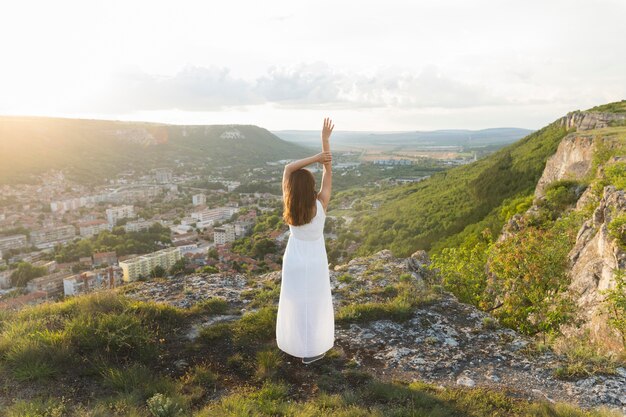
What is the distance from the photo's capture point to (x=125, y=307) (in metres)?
5.03

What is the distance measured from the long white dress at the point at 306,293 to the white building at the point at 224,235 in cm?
4558

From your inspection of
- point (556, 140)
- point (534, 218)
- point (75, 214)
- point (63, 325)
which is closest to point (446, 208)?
point (556, 140)

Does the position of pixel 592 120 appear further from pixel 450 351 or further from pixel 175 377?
pixel 175 377

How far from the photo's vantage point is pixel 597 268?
6566 millimetres

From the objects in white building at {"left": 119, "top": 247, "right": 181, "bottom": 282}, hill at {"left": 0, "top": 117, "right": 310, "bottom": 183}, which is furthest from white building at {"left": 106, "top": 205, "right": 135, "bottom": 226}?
white building at {"left": 119, "top": 247, "right": 181, "bottom": 282}

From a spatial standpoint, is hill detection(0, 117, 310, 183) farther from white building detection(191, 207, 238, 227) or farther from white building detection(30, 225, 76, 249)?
Answer: white building detection(191, 207, 238, 227)

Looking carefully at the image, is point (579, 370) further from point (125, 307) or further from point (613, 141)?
point (613, 141)

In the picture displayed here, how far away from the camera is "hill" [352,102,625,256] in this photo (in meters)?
25.0

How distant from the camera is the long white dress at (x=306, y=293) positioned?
378cm

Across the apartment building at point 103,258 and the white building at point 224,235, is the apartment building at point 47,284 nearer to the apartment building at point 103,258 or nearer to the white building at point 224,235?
the apartment building at point 103,258

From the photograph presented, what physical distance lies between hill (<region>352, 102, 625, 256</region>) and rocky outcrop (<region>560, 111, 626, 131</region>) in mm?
74

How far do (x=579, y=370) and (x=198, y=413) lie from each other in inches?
158

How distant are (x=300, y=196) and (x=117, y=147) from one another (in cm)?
12886

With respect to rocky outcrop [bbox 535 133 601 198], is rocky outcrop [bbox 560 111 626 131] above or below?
above
